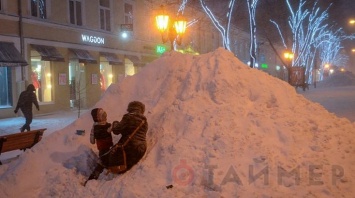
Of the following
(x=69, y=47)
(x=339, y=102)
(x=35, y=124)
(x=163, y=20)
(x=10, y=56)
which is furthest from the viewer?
(x=69, y=47)

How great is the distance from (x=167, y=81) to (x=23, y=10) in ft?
48.2

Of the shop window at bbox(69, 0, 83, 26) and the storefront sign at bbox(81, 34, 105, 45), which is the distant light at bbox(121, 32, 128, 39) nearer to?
the storefront sign at bbox(81, 34, 105, 45)

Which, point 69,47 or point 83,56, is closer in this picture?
point 69,47

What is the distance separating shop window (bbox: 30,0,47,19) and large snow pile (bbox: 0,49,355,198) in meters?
14.7

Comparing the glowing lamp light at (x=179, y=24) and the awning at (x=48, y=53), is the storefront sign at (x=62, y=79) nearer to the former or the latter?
the awning at (x=48, y=53)

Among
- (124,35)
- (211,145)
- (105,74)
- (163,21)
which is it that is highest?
(124,35)

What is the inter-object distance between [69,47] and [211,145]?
61.2ft

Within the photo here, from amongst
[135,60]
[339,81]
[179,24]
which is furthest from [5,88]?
[339,81]

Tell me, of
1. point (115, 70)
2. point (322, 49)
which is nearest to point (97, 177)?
point (115, 70)

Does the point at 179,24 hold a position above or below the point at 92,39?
below

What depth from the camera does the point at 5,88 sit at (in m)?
19.3

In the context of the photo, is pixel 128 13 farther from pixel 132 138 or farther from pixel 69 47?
pixel 132 138

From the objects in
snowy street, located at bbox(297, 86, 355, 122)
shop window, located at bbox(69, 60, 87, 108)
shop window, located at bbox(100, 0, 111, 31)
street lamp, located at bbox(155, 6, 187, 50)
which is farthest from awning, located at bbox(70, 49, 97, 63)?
snowy street, located at bbox(297, 86, 355, 122)

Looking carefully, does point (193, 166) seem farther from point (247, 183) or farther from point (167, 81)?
point (167, 81)
